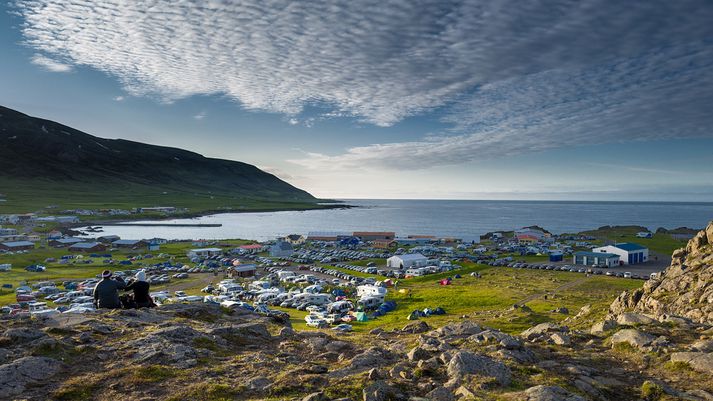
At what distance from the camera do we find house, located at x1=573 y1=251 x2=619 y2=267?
74688 mm

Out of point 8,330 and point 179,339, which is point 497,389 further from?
point 8,330

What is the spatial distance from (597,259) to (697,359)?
2989 inches

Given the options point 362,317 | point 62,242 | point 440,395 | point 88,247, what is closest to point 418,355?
point 440,395

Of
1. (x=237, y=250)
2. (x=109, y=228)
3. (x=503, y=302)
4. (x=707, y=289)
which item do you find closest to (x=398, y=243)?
(x=237, y=250)

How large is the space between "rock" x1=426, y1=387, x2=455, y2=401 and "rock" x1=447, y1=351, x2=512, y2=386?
80cm

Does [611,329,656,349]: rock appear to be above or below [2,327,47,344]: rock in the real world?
below

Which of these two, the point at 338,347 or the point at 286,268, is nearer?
the point at 338,347

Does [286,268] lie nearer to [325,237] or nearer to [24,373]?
[325,237]

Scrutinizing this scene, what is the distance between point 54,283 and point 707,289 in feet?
243

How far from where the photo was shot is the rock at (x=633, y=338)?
12.3m

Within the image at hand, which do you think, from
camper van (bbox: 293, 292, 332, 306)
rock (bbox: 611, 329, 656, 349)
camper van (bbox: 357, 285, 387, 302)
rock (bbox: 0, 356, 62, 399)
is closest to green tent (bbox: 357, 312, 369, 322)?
camper van (bbox: 357, 285, 387, 302)

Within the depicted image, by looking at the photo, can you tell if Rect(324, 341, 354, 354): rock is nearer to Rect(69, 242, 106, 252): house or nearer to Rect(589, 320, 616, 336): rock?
Rect(589, 320, 616, 336): rock

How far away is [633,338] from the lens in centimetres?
1262

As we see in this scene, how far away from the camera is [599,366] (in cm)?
1115
